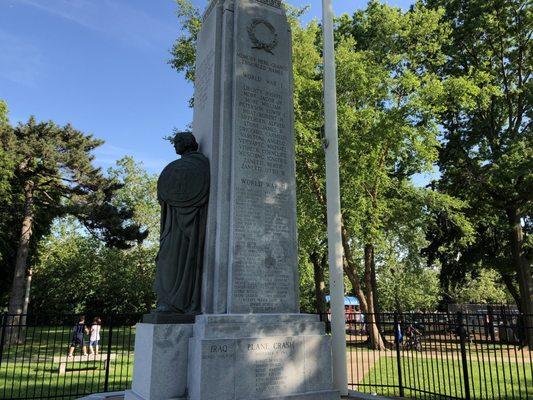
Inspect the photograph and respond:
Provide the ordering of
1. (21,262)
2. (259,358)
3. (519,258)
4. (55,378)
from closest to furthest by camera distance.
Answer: (259,358) < (55,378) < (519,258) < (21,262)

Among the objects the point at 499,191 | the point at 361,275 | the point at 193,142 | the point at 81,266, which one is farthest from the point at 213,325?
the point at 81,266

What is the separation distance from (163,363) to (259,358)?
125 cm

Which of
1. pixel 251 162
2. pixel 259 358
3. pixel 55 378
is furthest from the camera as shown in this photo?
pixel 55 378

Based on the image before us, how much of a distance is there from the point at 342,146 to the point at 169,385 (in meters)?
14.1

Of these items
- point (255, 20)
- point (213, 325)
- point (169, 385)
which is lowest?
point (169, 385)

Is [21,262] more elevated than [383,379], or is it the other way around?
[21,262]

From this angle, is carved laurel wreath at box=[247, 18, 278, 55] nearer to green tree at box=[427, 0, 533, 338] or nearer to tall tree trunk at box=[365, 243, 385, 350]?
tall tree trunk at box=[365, 243, 385, 350]

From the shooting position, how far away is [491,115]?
78.2 ft

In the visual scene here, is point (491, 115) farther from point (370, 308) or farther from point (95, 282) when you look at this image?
point (95, 282)

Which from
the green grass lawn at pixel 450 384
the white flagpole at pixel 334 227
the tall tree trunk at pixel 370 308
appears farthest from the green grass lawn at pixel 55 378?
the tall tree trunk at pixel 370 308

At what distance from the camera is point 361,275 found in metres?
36.3

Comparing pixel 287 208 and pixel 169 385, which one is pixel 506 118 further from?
pixel 169 385

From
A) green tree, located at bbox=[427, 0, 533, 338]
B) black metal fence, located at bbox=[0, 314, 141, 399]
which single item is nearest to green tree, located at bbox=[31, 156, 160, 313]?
black metal fence, located at bbox=[0, 314, 141, 399]

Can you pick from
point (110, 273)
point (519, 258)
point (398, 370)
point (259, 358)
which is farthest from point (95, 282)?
point (259, 358)
